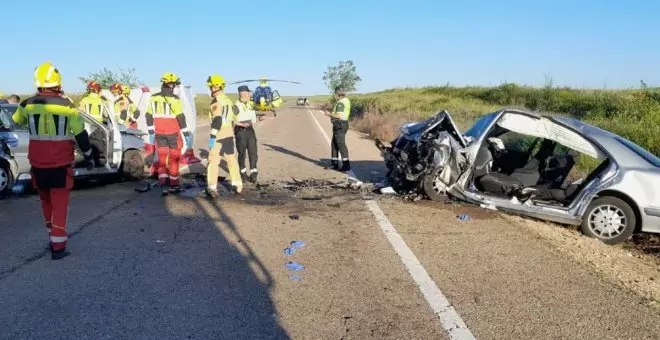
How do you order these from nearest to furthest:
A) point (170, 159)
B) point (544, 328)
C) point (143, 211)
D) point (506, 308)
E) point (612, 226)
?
point (544, 328) < point (506, 308) < point (612, 226) < point (143, 211) < point (170, 159)

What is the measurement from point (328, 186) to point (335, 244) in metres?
3.61

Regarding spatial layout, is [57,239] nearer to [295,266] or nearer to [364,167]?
[295,266]

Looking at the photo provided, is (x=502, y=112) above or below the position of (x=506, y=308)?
above

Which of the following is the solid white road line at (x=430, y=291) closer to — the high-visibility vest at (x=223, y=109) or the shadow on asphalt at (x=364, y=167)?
the high-visibility vest at (x=223, y=109)

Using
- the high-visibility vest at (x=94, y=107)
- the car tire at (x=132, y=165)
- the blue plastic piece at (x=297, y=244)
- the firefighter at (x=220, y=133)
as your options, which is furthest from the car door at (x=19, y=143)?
the blue plastic piece at (x=297, y=244)

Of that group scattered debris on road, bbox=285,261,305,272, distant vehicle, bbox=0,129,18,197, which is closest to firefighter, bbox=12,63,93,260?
scattered debris on road, bbox=285,261,305,272

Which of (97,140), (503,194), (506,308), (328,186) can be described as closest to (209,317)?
(506,308)

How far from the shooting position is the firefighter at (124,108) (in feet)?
37.2

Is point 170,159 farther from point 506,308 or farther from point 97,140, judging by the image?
point 506,308

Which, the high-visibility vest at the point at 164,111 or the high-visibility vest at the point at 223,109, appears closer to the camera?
the high-visibility vest at the point at 223,109

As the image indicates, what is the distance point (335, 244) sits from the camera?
5.29 meters

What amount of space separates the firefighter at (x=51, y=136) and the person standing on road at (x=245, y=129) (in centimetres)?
391

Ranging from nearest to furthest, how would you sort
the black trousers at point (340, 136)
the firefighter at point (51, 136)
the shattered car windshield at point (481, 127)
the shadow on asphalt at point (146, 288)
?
the shadow on asphalt at point (146, 288) < the firefighter at point (51, 136) < the shattered car windshield at point (481, 127) < the black trousers at point (340, 136)

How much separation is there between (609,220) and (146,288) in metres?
5.24
